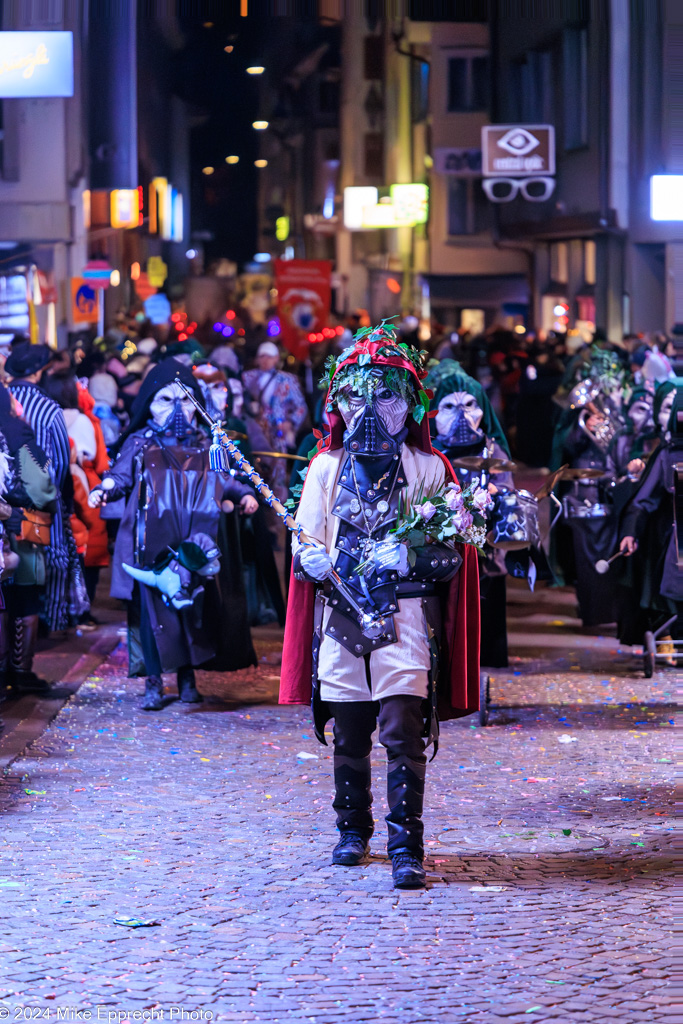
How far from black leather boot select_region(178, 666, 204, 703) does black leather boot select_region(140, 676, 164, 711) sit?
0.18m

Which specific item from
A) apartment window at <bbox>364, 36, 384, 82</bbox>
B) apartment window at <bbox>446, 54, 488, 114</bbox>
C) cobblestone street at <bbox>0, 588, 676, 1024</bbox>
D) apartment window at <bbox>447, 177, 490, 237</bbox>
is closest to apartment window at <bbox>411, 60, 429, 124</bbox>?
apartment window at <bbox>447, 177, 490, 237</bbox>

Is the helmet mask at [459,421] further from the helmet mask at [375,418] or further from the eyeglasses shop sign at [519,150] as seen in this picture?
the eyeglasses shop sign at [519,150]

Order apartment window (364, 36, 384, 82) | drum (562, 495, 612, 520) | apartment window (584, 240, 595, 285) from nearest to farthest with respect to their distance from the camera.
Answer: drum (562, 495, 612, 520)
apartment window (584, 240, 595, 285)
apartment window (364, 36, 384, 82)

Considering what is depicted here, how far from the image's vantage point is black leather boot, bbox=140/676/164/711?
975 cm

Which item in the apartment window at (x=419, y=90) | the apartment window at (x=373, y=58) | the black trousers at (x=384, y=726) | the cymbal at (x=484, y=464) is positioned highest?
the apartment window at (x=373, y=58)

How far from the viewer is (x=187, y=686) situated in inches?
394

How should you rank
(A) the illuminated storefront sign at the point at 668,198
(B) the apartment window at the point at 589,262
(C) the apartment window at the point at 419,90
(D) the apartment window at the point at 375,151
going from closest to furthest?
(A) the illuminated storefront sign at the point at 668,198
(B) the apartment window at the point at 589,262
(C) the apartment window at the point at 419,90
(D) the apartment window at the point at 375,151

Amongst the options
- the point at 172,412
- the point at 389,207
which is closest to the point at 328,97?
the point at 389,207

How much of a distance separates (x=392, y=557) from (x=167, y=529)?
3.57 m

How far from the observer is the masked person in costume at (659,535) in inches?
372

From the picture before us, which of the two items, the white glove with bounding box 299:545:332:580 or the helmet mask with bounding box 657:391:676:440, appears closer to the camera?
the white glove with bounding box 299:545:332:580

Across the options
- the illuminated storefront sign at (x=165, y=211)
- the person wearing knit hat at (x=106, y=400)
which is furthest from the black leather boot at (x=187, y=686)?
the illuminated storefront sign at (x=165, y=211)

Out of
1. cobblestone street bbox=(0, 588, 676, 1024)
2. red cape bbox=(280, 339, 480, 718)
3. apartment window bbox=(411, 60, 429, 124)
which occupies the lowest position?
cobblestone street bbox=(0, 588, 676, 1024)

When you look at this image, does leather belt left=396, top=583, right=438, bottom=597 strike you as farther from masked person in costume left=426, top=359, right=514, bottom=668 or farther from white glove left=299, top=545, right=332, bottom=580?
masked person in costume left=426, top=359, right=514, bottom=668
